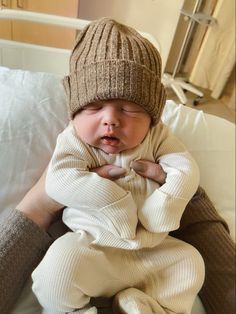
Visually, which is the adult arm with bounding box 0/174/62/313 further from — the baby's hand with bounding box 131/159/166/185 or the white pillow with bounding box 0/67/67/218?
the baby's hand with bounding box 131/159/166/185

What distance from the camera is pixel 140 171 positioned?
849 millimetres

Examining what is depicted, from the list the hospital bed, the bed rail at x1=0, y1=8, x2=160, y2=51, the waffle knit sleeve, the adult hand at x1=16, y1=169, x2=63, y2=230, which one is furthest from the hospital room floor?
the adult hand at x1=16, y1=169, x2=63, y2=230

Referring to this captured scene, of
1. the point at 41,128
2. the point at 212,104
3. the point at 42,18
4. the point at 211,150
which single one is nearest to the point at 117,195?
the point at 41,128

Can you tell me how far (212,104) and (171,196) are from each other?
2253 mm

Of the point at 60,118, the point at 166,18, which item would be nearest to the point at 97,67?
the point at 60,118

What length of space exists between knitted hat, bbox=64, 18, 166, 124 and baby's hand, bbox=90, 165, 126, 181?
0.54 ft

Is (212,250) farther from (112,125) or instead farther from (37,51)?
(37,51)

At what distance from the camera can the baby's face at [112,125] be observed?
0.79m

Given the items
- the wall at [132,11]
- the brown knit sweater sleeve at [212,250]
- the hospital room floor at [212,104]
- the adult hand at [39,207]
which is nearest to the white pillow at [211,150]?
the brown knit sweater sleeve at [212,250]

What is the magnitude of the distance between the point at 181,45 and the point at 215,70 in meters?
0.44

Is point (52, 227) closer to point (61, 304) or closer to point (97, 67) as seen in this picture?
point (61, 304)

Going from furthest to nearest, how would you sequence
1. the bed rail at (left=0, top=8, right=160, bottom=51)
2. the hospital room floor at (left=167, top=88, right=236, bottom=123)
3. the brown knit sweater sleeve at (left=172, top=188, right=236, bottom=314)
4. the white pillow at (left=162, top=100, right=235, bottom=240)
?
the hospital room floor at (left=167, top=88, right=236, bottom=123)
the white pillow at (left=162, top=100, right=235, bottom=240)
the bed rail at (left=0, top=8, right=160, bottom=51)
the brown knit sweater sleeve at (left=172, top=188, right=236, bottom=314)

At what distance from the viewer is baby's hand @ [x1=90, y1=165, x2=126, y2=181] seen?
2.71 ft

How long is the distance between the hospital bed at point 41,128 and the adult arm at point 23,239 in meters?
0.07
